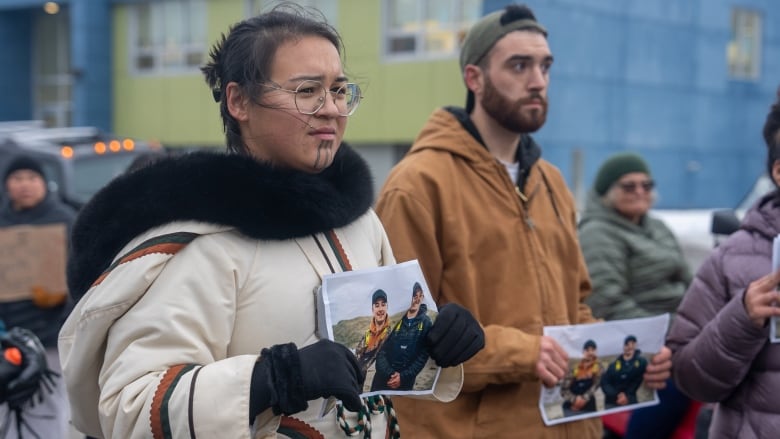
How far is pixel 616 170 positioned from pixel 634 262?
1.89ft

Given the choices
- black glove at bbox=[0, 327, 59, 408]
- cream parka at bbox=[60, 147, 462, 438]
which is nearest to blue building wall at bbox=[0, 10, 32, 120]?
black glove at bbox=[0, 327, 59, 408]

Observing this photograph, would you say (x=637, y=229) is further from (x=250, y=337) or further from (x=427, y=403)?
(x=250, y=337)

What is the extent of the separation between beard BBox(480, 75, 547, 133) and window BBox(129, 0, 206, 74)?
71.3 ft

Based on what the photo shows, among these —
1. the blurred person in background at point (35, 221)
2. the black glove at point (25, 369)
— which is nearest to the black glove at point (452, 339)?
the black glove at point (25, 369)

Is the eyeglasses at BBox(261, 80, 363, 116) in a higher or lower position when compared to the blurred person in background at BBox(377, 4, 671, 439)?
higher

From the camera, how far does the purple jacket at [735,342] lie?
304 cm

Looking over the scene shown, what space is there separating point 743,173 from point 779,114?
2331cm

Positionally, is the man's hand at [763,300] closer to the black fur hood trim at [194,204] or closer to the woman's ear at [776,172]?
the woman's ear at [776,172]

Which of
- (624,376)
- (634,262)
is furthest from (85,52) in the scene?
(624,376)

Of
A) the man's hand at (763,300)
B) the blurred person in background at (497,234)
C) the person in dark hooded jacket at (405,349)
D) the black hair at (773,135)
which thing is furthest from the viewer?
the blurred person in background at (497,234)

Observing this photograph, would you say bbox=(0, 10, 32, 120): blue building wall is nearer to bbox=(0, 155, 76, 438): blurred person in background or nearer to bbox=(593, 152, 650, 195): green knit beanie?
bbox=(0, 155, 76, 438): blurred person in background

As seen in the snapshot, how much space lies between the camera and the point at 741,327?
9.85 feet

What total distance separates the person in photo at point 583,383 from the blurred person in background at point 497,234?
8 centimetres

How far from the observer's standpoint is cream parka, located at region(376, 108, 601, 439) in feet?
10.7
